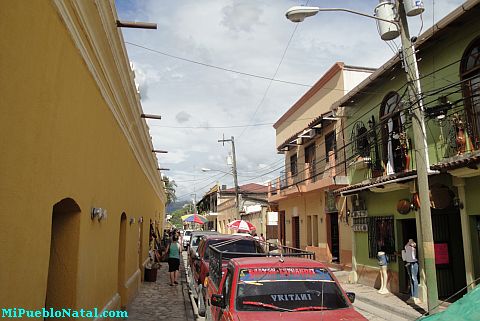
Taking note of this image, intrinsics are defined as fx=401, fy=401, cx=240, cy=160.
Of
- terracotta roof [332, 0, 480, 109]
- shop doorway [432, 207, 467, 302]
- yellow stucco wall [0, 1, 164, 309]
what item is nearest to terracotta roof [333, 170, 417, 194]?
shop doorway [432, 207, 467, 302]

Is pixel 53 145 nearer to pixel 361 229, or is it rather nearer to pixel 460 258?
pixel 460 258

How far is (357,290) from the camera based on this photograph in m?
13.6

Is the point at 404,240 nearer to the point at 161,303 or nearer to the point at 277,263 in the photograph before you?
the point at 161,303

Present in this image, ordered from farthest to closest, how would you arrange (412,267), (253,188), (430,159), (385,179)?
(253,188) < (385,179) < (412,267) < (430,159)

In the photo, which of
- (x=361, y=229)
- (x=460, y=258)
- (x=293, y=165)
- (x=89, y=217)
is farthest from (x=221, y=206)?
(x=89, y=217)

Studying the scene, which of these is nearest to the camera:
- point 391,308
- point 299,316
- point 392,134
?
point 299,316

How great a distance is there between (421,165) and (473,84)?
3009 millimetres

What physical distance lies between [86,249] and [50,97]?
252 centimetres

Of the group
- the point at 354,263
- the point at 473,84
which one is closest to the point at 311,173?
the point at 354,263

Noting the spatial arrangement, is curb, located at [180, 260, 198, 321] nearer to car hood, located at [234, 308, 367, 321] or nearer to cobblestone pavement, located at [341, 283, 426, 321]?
cobblestone pavement, located at [341, 283, 426, 321]

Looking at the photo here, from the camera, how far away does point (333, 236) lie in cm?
1881

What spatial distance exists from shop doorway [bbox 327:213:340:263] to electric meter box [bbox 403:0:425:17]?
36.0 feet

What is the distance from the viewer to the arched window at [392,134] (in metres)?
13.1

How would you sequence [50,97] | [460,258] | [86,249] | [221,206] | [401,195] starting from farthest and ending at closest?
[221,206], [401,195], [460,258], [86,249], [50,97]
